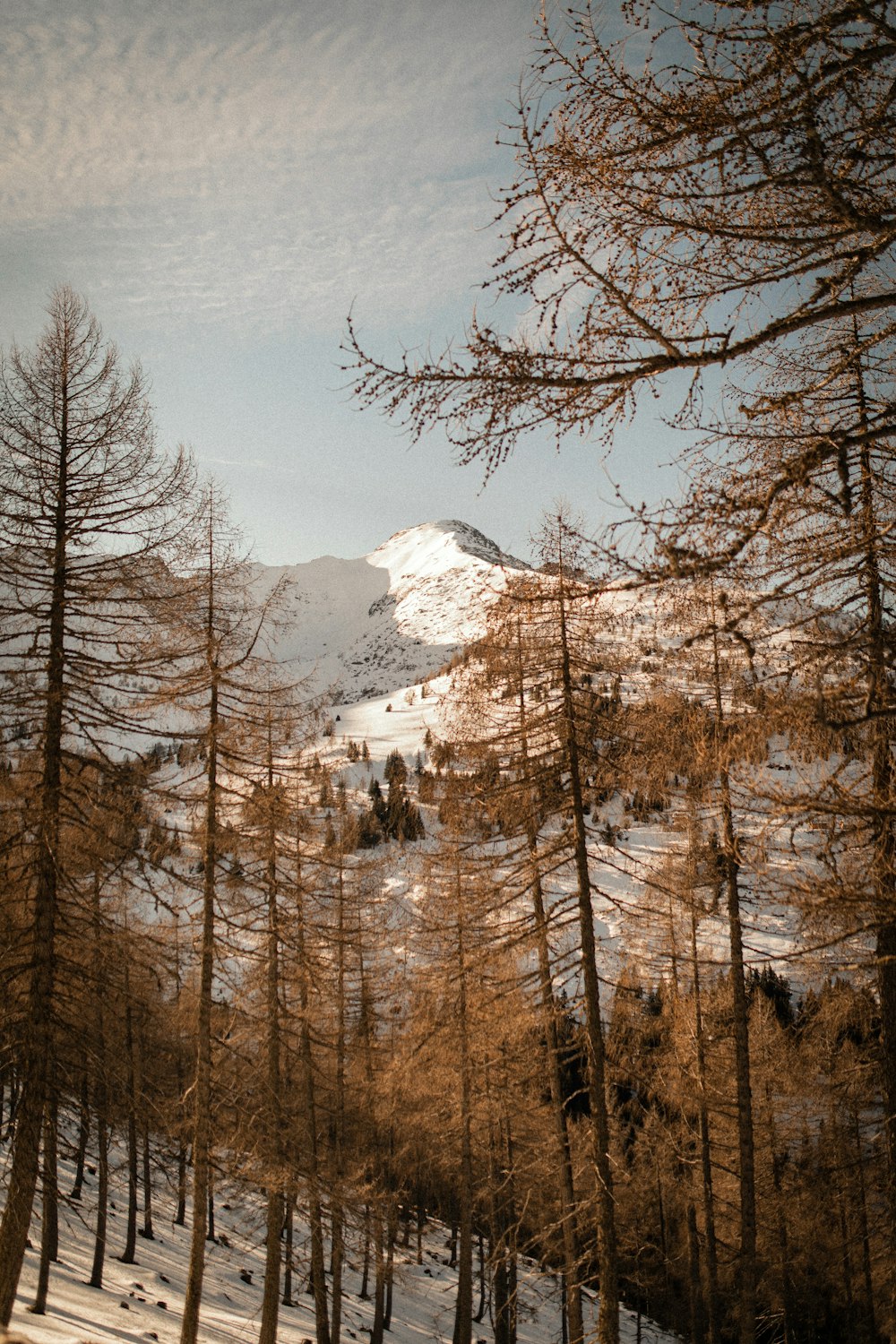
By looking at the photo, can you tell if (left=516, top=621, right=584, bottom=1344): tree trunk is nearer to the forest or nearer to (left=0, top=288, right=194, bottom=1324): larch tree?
the forest

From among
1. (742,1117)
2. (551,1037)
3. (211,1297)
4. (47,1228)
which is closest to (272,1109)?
(551,1037)

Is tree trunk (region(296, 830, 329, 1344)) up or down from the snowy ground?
up

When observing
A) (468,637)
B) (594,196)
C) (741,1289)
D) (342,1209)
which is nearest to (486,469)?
(594,196)

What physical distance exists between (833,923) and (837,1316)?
3098 cm

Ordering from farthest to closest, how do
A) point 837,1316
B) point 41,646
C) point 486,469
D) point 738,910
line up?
1. point 837,1316
2. point 738,910
3. point 41,646
4. point 486,469

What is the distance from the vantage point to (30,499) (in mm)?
7746

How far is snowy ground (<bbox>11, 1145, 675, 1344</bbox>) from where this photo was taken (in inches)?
454

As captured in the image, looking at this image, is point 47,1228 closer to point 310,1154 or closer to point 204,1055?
point 310,1154

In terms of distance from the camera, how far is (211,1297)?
16.5 meters

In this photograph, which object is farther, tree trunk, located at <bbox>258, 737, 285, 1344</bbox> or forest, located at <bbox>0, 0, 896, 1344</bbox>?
tree trunk, located at <bbox>258, 737, 285, 1344</bbox>

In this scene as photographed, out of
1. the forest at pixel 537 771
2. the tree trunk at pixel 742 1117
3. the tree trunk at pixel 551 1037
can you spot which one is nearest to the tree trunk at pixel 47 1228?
the forest at pixel 537 771

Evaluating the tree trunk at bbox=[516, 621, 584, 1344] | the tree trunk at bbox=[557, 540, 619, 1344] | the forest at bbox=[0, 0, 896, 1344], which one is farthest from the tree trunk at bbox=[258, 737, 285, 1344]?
the tree trunk at bbox=[557, 540, 619, 1344]

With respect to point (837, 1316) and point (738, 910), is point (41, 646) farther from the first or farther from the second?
point (837, 1316)

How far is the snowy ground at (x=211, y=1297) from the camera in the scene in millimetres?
11523
